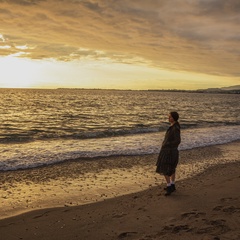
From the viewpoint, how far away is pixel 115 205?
7.75 metres

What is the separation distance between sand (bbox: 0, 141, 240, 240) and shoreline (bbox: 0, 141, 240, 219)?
2 centimetres

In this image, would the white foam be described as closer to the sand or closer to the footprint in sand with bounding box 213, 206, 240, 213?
the sand

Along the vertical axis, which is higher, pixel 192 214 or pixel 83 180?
pixel 192 214

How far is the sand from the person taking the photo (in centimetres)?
600

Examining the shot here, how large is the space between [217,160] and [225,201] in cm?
703

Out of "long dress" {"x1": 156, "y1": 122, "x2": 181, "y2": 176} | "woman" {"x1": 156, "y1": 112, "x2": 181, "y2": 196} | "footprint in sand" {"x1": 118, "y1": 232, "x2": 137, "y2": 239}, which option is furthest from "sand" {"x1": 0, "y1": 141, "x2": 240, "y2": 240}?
"long dress" {"x1": 156, "y1": 122, "x2": 181, "y2": 176}

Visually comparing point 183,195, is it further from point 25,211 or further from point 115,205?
point 25,211

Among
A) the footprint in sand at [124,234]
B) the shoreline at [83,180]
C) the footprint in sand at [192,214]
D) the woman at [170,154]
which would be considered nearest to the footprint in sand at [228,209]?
the footprint in sand at [192,214]

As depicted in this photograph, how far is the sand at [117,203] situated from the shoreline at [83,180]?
0.02 meters

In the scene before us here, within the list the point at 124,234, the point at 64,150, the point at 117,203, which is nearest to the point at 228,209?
the point at 124,234

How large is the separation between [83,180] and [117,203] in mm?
2640

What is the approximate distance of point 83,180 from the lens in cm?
1027

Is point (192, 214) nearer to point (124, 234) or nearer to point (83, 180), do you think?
point (124, 234)

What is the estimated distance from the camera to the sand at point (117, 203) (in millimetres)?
6004
